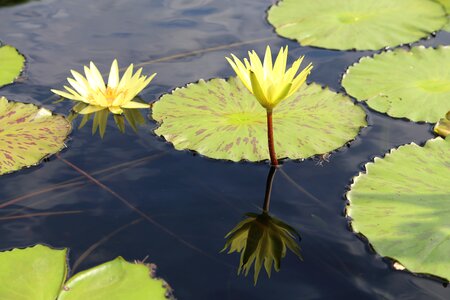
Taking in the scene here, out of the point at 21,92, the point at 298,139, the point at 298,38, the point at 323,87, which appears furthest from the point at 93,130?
the point at 298,38

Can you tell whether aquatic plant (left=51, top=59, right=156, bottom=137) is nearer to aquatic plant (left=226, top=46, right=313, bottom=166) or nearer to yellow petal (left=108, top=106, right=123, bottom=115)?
yellow petal (left=108, top=106, right=123, bottom=115)

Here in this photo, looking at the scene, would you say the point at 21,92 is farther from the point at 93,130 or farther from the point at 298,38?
the point at 298,38

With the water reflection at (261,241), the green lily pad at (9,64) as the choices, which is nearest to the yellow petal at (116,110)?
the green lily pad at (9,64)

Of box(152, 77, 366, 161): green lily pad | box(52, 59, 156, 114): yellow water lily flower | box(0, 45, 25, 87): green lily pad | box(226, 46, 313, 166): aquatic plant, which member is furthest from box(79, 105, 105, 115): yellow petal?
box(226, 46, 313, 166): aquatic plant

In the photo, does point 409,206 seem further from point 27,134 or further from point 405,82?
point 27,134

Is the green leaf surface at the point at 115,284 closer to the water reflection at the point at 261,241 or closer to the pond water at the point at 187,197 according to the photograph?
the pond water at the point at 187,197

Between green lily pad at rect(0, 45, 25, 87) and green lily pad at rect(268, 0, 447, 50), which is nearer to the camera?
green lily pad at rect(0, 45, 25, 87)
